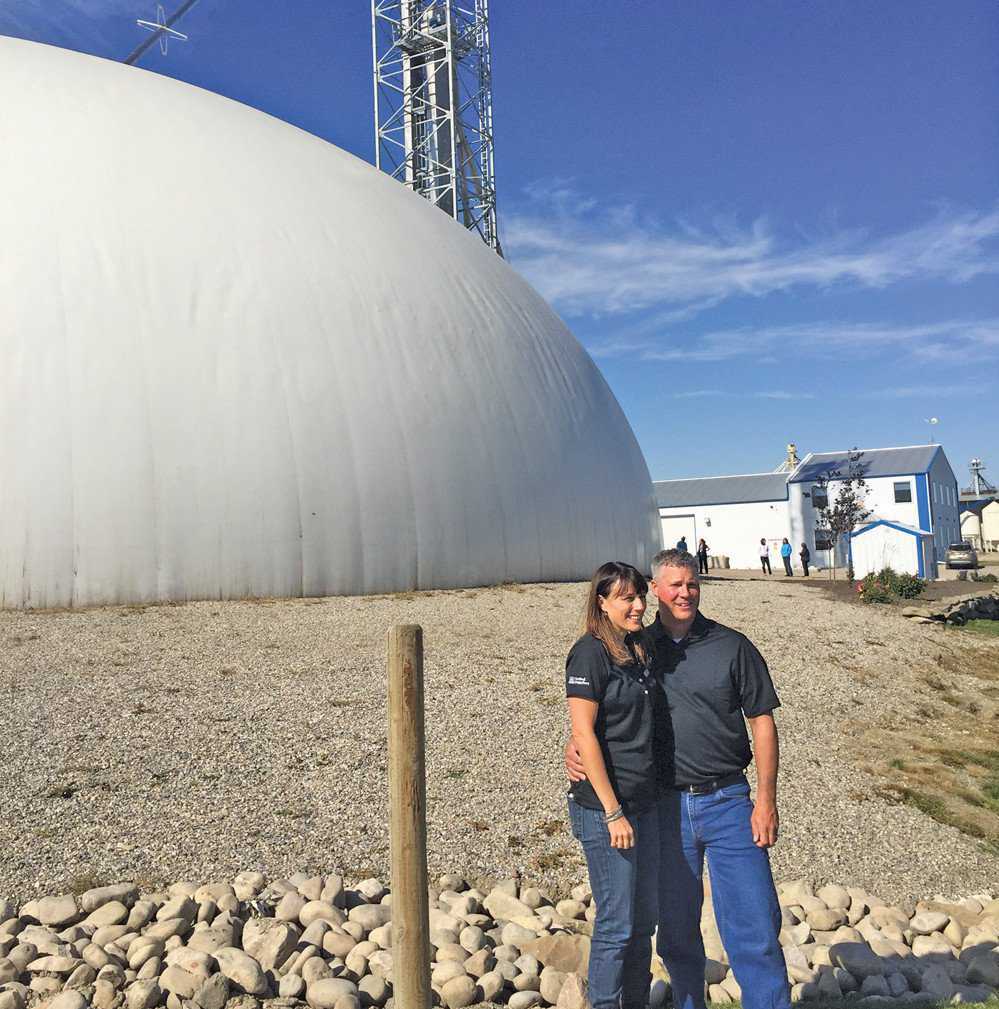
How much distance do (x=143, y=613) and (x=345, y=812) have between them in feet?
19.8

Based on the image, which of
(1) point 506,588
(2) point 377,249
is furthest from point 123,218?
(1) point 506,588

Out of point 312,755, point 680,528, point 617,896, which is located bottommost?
point 312,755

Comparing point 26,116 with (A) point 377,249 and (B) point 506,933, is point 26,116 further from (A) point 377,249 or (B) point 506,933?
(B) point 506,933

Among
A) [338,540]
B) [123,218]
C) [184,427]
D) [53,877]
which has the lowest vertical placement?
[53,877]

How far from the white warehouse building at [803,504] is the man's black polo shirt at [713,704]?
34.8 meters

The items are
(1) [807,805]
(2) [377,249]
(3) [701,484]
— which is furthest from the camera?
(3) [701,484]

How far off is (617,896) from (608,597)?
1026 mm

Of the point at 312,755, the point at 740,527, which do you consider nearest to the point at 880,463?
the point at 740,527

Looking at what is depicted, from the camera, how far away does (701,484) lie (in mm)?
43438

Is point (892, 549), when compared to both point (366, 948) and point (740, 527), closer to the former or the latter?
point (740, 527)

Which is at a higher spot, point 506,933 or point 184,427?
point 184,427

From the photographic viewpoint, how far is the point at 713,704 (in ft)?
10.1

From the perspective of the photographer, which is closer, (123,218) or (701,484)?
(123,218)

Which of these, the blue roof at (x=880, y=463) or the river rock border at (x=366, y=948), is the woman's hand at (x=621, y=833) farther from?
the blue roof at (x=880, y=463)
